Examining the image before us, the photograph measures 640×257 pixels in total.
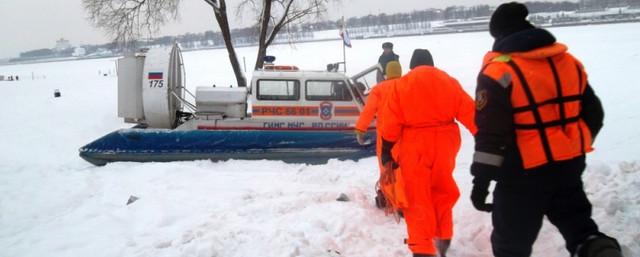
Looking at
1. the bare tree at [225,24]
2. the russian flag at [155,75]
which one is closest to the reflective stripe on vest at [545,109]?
the russian flag at [155,75]

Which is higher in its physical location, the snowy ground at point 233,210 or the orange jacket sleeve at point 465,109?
the orange jacket sleeve at point 465,109

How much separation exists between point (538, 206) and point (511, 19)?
1065 millimetres

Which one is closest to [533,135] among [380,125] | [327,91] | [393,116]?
[393,116]

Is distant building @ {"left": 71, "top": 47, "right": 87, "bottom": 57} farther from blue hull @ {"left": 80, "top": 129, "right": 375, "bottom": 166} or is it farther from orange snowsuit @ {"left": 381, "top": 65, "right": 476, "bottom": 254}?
orange snowsuit @ {"left": 381, "top": 65, "right": 476, "bottom": 254}

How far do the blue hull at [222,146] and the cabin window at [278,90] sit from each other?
0.69 meters

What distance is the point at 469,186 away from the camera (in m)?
5.05

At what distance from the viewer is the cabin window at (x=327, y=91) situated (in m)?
7.91

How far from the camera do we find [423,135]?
10.4 ft

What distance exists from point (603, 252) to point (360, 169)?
433 cm

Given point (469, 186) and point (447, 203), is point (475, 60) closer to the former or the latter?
point (469, 186)

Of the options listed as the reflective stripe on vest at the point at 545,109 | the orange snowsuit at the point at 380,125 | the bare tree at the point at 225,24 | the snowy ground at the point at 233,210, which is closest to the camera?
the reflective stripe on vest at the point at 545,109

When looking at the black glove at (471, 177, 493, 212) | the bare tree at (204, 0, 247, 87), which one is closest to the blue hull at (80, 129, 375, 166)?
the black glove at (471, 177, 493, 212)

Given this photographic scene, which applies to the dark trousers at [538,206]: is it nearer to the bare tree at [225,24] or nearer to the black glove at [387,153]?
the black glove at [387,153]

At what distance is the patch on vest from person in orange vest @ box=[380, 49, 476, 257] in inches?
26.5
